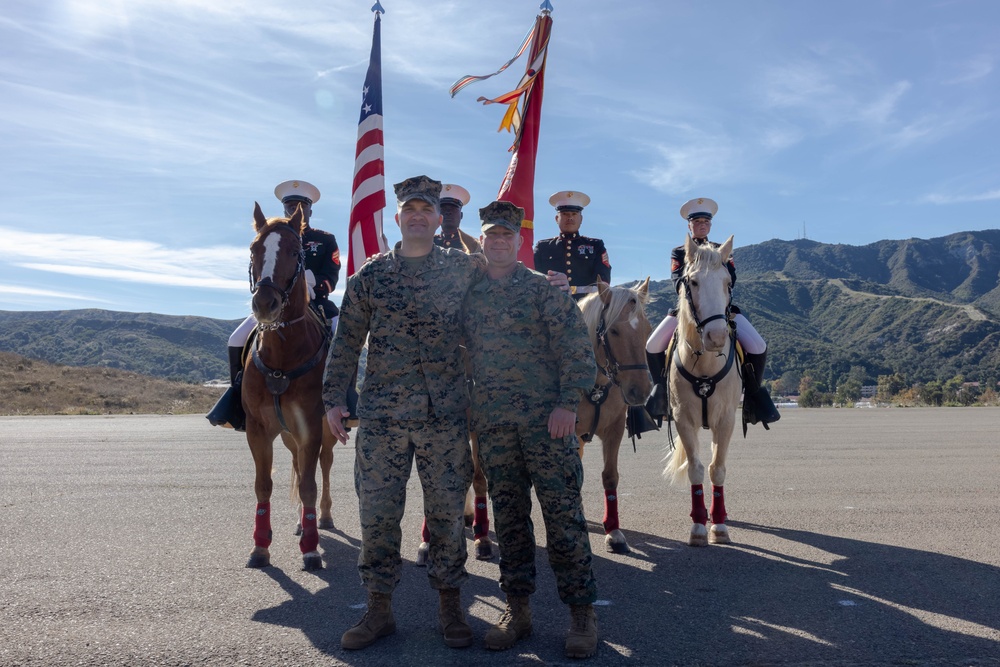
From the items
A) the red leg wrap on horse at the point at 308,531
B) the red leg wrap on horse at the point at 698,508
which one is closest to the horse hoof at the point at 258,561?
the red leg wrap on horse at the point at 308,531

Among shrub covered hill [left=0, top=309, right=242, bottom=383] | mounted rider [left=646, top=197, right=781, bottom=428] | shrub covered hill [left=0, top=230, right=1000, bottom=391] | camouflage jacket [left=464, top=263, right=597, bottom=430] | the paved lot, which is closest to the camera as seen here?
the paved lot

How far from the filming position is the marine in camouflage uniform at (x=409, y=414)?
161 inches

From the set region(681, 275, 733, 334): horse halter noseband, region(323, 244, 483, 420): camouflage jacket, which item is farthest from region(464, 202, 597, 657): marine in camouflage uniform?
region(681, 275, 733, 334): horse halter noseband

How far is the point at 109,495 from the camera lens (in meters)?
8.76

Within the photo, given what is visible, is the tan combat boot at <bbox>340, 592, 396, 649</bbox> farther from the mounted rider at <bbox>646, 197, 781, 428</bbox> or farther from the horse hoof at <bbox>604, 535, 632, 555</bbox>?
the mounted rider at <bbox>646, 197, 781, 428</bbox>

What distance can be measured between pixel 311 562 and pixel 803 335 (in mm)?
108140

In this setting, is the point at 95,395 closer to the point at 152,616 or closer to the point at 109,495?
the point at 109,495

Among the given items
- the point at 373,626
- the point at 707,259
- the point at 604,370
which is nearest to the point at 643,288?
the point at 707,259

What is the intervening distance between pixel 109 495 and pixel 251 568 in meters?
4.18

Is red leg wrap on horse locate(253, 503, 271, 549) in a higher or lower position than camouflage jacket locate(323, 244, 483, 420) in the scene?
lower

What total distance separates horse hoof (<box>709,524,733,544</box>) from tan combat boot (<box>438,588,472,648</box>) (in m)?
3.09

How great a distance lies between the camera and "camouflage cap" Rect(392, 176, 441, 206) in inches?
166

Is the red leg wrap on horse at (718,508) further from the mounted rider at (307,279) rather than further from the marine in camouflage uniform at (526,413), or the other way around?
the mounted rider at (307,279)

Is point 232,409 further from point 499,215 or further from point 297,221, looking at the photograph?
point 499,215
